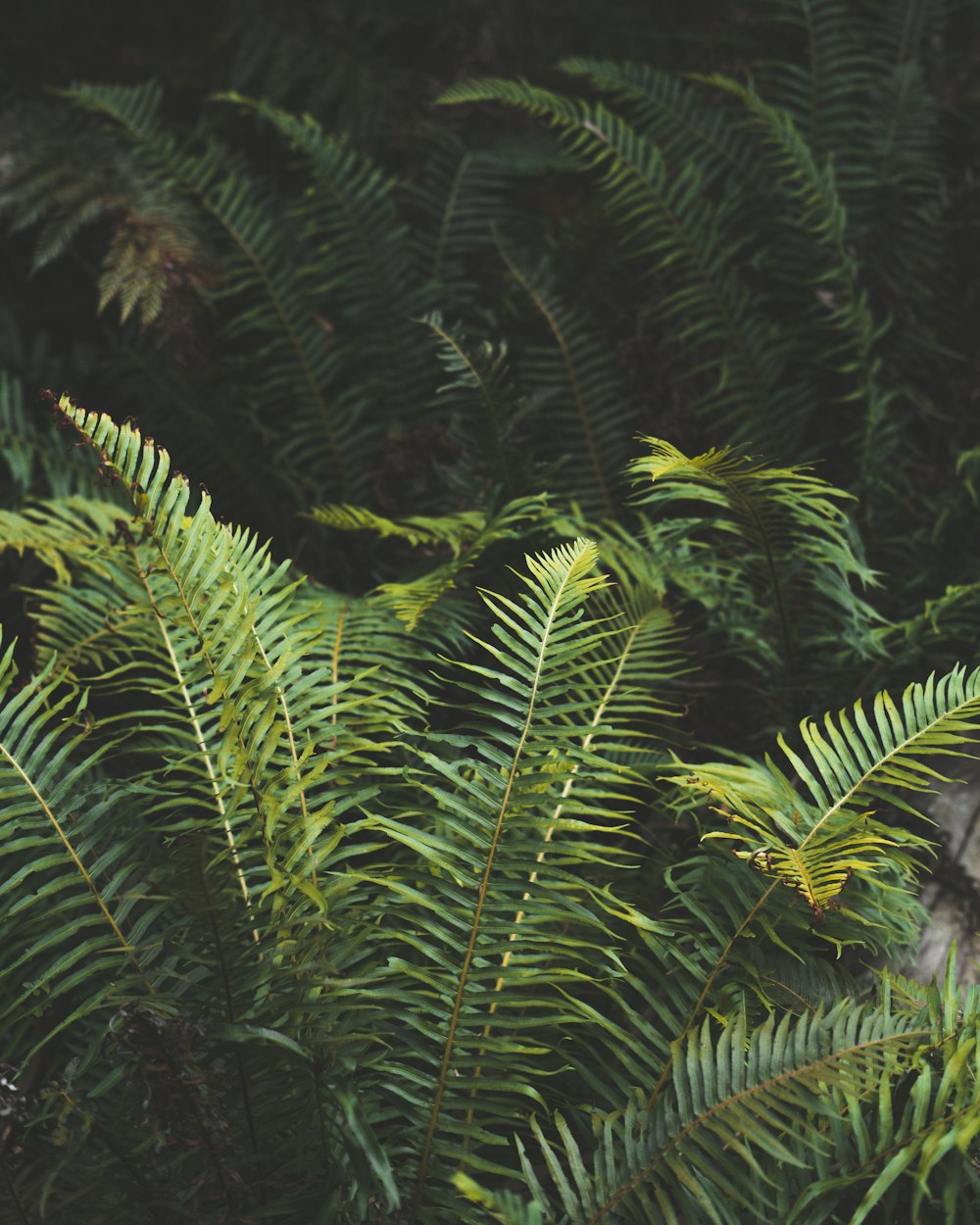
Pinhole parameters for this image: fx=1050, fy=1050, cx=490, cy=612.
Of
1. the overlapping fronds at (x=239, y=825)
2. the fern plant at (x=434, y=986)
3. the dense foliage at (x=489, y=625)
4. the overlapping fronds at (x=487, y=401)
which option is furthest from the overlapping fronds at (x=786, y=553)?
the overlapping fronds at (x=239, y=825)

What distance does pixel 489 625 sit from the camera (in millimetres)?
2254

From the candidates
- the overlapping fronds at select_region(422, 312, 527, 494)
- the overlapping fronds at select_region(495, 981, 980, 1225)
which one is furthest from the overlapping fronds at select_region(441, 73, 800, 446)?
the overlapping fronds at select_region(495, 981, 980, 1225)

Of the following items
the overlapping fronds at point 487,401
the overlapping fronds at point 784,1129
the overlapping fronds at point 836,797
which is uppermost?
A: the overlapping fronds at point 487,401

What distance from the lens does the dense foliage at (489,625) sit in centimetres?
140

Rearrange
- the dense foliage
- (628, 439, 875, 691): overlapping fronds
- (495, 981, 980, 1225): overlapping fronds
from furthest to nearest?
(628, 439, 875, 691): overlapping fronds
the dense foliage
(495, 981, 980, 1225): overlapping fronds

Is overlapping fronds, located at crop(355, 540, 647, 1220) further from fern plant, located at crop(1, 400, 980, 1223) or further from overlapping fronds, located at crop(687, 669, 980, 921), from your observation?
overlapping fronds, located at crop(687, 669, 980, 921)

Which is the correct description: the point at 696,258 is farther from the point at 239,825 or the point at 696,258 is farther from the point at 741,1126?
the point at 741,1126

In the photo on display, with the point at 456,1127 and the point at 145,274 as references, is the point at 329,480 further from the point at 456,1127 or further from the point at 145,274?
the point at 456,1127

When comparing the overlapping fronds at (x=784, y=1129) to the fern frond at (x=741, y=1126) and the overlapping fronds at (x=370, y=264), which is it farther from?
the overlapping fronds at (x=370, y=264)

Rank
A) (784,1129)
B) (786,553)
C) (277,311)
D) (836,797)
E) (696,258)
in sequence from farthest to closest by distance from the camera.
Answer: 1. (277,311)
2. (696,258)
3. (786,553)
4. (836,797)
5. (784,1129)

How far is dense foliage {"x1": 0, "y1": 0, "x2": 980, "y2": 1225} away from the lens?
1400 mm

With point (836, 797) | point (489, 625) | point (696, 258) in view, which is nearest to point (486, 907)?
point (836, 797)

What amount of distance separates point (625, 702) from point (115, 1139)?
1.24 m

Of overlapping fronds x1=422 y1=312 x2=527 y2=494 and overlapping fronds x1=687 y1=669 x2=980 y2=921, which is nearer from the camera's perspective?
overlapping fronds x1=687 y1=669 x2=980 y2=921
